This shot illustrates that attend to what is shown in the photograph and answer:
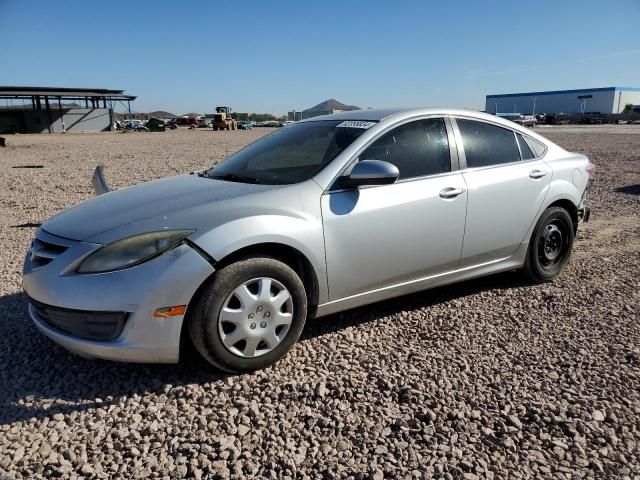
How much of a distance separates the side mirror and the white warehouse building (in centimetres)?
11020

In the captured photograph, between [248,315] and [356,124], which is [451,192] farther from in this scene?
[248,315]

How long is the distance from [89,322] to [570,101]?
119455 mm

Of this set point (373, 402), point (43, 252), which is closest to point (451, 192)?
point (373, 402)

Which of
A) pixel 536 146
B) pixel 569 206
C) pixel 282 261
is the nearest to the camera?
pixel 282 261

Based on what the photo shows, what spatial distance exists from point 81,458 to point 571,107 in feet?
393

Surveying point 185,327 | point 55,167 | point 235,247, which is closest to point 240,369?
point 185,327

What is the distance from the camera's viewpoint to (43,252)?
3031mm

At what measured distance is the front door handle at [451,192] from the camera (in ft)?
12.2

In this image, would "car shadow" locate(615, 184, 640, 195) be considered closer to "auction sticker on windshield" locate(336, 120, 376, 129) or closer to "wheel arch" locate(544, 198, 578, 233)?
"wheel arch" locate(544, 198, 578, 233)

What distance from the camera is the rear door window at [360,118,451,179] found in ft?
11.9

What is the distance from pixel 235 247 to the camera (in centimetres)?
288

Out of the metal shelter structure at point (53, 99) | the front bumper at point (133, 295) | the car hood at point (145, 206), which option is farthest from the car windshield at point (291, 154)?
the metal shelter structure at point (53, 99)

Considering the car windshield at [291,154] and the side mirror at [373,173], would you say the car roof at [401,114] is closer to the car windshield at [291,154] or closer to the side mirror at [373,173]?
the car windshield at [291,154]

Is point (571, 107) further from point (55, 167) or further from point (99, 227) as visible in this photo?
point (99, 227)
